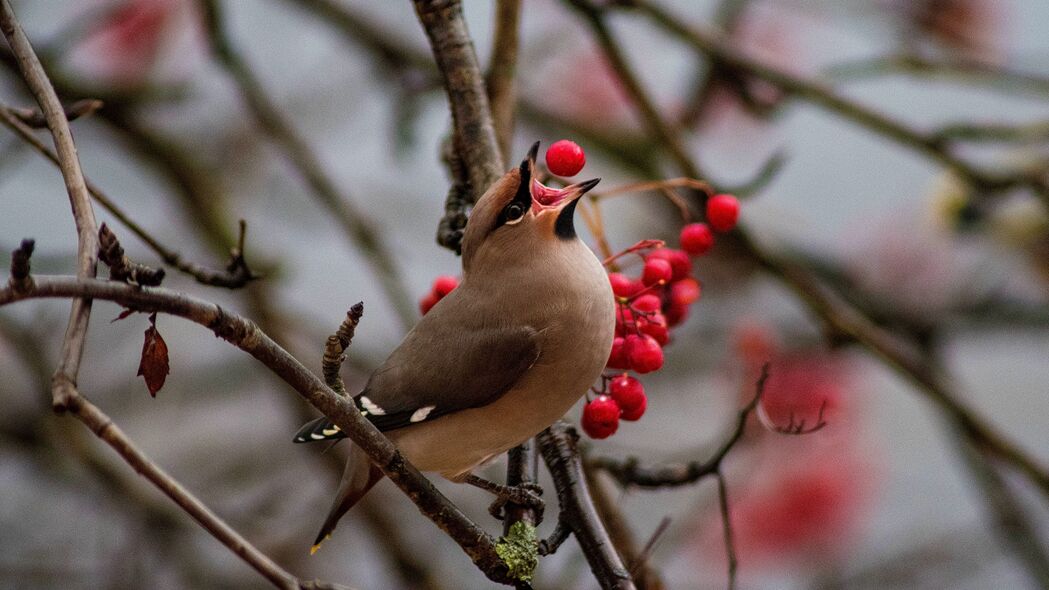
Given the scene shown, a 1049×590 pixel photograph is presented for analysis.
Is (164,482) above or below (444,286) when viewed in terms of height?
above

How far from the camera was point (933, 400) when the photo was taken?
91.0 inches

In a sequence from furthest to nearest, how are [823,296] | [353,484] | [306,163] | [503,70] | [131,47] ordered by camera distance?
[131,47] < [306,163] < [823,296] < [503,70] < [353,484]

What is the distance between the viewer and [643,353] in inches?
54.1

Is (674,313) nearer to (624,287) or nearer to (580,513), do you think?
(624,287)

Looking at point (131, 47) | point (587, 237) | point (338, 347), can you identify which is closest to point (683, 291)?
point (338, 347)

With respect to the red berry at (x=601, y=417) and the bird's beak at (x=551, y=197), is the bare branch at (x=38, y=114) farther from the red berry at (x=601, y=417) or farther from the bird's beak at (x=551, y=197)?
the red berry at (x=601, y=417)

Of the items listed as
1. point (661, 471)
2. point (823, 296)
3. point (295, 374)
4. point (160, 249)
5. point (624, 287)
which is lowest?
point (823, 296)

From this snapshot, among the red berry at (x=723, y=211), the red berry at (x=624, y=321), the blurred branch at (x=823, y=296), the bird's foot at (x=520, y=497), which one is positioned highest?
the red berry at (x=723, y=211)

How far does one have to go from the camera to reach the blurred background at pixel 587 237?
2.59 meters

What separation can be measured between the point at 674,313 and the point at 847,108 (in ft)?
3.82

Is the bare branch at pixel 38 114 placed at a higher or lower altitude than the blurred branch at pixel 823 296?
higher

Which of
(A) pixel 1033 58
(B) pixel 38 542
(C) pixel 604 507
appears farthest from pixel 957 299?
(B) pixel 38 542

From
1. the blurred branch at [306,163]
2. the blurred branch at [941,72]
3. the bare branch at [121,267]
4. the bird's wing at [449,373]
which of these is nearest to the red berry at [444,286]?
the bird's wing at [449,373]

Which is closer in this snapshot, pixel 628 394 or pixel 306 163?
pixel 628 394
